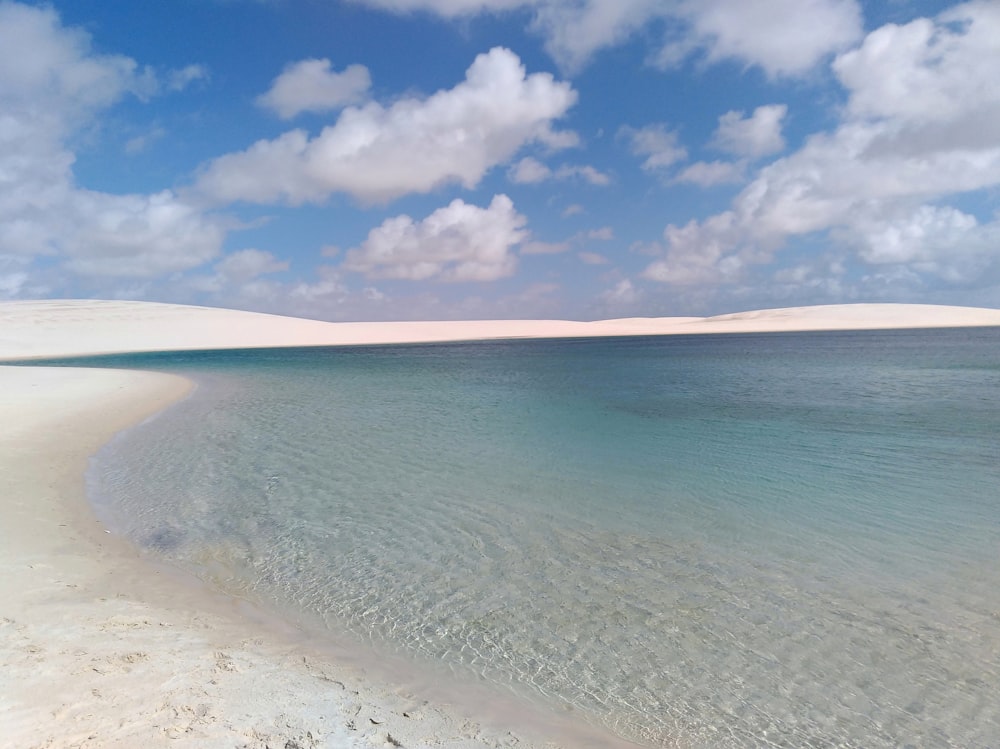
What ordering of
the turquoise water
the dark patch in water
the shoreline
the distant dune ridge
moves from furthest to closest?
the distant dune ridge
the dark patch in water
the turquoise water
the shoreline

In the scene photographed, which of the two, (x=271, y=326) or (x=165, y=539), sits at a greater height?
(x=271, y=326)

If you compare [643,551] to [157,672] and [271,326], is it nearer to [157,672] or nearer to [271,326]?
[157,672]

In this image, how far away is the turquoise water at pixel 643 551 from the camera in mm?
4547

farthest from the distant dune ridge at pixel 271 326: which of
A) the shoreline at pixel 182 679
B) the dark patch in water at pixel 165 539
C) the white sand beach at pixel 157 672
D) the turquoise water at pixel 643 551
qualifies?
the shoreline at pixel 182 679

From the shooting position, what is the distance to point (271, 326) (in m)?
96.6

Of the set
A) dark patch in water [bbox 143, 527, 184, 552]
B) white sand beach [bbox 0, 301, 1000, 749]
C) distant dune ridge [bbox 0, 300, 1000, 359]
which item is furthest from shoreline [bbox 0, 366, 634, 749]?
distant dune ridge [bbox 0, 300, 1000, 359]

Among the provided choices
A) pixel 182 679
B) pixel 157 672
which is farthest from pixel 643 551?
pixel 157 672

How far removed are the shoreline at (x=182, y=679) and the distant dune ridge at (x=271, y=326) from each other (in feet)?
210

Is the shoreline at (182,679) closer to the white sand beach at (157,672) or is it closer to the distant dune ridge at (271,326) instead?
the white sand beach at (157,672)

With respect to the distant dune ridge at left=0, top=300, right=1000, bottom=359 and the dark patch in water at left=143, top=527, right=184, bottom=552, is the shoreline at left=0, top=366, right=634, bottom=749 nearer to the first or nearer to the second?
the dark patch in water at left=143, top=527, right=184, bottom=552

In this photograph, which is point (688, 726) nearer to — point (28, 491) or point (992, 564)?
point (992, 564)

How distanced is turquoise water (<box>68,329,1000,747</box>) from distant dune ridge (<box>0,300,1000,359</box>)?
6080cm

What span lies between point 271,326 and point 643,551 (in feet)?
317

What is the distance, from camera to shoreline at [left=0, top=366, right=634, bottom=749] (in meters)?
3.73
